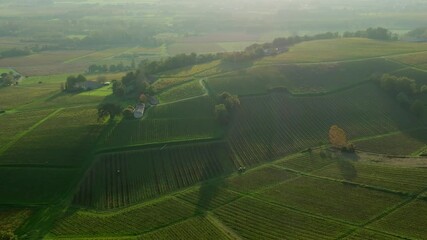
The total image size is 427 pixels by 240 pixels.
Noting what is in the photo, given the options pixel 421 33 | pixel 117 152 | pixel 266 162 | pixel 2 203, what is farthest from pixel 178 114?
pixel 421 33

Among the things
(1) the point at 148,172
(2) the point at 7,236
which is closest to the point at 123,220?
(1) the point at 148,172

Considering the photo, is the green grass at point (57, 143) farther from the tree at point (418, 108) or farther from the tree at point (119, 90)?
the tree at point (418, 108)

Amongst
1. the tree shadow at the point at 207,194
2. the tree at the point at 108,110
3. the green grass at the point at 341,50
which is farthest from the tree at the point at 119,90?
the tree shadow at the point at 207,194

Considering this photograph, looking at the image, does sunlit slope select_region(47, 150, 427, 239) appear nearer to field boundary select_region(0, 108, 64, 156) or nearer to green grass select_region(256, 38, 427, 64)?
field boundary select_region(0, 108, 64, 156)

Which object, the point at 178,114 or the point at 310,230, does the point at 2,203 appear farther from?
the point at 310,230

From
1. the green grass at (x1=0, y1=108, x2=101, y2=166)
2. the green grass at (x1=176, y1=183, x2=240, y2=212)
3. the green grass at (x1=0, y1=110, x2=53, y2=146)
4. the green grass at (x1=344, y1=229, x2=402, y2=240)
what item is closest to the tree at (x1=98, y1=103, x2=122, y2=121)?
the green grass at (x1=0, y1=108, x2=101, y2=166)

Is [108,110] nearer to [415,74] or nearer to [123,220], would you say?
[123,220]
